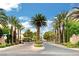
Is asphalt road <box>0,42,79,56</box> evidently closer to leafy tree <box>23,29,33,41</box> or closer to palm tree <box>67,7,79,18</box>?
leafy tree <box>23,29,33,41</box>

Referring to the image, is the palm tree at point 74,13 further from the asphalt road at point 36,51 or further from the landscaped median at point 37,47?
the landscaped median at point 37,47

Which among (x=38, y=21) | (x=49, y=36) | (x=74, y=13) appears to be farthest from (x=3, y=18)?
(x=74, y=13)

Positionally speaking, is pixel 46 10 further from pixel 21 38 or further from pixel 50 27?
pixel 21 38

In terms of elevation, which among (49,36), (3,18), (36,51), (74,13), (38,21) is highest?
(74,13)

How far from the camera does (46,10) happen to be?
→ 15.2 meters

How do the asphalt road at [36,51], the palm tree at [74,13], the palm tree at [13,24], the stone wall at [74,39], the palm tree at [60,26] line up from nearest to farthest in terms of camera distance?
the asphalt road at [36,51]
the palm tree at [74,13]
the palm tree at [13,24]
the stone wall at [74,39]
the palm tree at [60,26]

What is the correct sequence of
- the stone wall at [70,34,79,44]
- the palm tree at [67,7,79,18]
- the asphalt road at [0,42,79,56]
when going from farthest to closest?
the stone wall at [70,34,79,44] < the palm tree at [67,7,79,18] < the asphalt road at [0,42,79,56]

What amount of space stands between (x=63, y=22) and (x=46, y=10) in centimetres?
108

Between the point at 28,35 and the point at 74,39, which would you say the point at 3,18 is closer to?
the point at 28,35

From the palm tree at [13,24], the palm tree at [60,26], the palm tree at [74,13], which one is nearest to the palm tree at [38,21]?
the palm tree at [60,26]

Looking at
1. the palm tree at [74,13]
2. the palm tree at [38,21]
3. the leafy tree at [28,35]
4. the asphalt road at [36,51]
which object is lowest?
the asphalt road at [36,51]

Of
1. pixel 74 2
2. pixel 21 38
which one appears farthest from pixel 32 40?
pixel 74 2

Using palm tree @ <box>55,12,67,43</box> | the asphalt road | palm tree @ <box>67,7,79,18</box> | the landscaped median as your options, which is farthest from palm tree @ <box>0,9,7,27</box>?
palm tree @ <box>67,7,79,18</box>

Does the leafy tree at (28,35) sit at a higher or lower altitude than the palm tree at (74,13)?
lower
